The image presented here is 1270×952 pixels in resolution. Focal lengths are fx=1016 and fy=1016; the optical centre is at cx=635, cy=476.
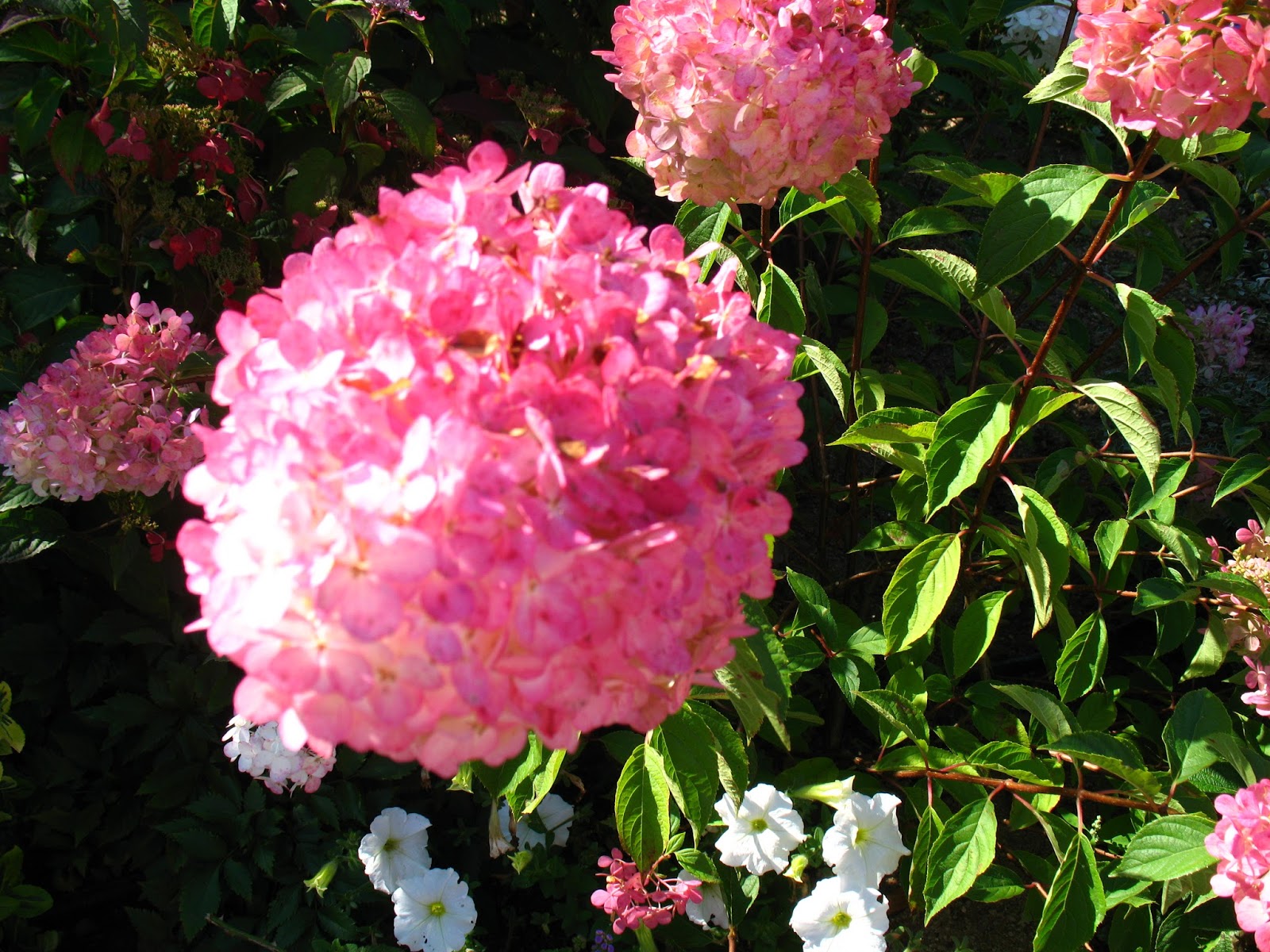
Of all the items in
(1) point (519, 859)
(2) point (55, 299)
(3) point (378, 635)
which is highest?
(3) point (378, 635)

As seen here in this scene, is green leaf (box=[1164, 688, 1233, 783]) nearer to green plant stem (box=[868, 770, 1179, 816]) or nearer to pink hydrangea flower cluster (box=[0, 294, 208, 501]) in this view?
green plant stem (box=[868, 770, 1179, 816])

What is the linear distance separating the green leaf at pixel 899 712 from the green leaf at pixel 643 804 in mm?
407

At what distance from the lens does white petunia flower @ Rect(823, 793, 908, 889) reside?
1.69 metres

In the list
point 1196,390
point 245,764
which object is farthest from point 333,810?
point 1196,390

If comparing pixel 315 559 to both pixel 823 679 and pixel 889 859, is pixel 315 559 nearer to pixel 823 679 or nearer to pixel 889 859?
pixel 889 859

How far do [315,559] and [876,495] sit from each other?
1.98 metres

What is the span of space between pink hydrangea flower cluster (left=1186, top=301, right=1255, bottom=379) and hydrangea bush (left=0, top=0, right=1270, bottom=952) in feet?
1.34

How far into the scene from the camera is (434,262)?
74 cm

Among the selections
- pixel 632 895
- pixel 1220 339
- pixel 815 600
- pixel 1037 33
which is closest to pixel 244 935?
pixel 632 895

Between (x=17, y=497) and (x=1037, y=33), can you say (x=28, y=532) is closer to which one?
(x=17, y=497)

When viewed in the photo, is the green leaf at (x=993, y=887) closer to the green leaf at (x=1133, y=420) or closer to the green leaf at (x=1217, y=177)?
the green leaf at (x=1133, y=420)

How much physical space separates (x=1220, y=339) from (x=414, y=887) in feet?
8.07

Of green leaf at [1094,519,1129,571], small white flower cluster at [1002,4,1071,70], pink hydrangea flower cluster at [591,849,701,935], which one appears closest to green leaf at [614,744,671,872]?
pink hydrangea flower cluster at [591,849,701,935]

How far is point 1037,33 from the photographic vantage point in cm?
339
